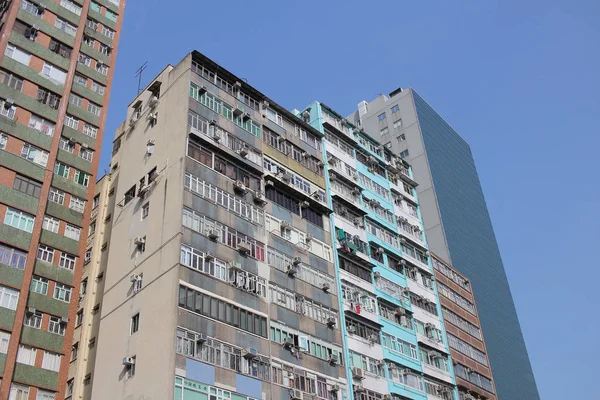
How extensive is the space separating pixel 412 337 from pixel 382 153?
16.8 m

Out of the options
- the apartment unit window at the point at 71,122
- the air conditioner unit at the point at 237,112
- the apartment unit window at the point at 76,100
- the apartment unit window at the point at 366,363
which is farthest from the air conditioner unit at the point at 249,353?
the apartment unit window at the point at 76,100

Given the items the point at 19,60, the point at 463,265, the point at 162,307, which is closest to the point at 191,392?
the point at 162,307

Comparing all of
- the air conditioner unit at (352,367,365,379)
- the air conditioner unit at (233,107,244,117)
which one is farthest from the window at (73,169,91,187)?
the air conditioner unit at (352,367,365,379)

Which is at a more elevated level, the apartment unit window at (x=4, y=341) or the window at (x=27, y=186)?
the window at (x=27, y=186)

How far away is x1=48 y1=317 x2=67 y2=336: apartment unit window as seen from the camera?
38.1 m

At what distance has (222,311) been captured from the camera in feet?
111

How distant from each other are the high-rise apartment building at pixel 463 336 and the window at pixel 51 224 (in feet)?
98.6

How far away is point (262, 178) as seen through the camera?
4125 cm

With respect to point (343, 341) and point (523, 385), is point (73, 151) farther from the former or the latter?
point (523, 385)

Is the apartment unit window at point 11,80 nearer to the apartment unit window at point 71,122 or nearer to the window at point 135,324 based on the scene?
the apartment unit window at point 71,122

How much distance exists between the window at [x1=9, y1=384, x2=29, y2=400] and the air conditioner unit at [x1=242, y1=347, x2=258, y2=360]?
37.5 feet

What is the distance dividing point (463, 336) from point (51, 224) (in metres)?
33.8

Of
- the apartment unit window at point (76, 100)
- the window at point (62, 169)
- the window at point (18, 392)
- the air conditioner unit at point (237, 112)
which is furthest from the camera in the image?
the apartment unit window at point (76, 100)

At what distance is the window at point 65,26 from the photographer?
48.5 m
